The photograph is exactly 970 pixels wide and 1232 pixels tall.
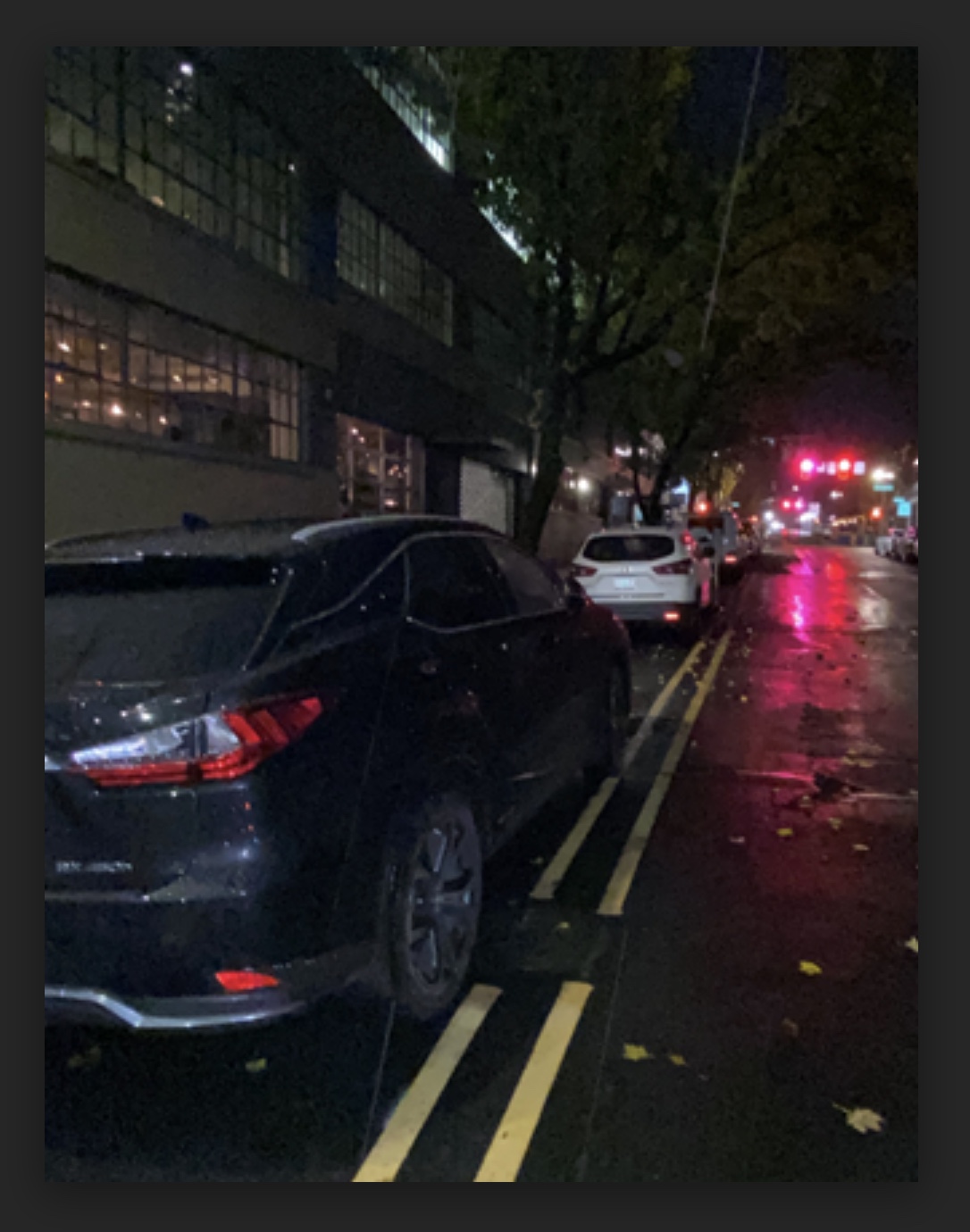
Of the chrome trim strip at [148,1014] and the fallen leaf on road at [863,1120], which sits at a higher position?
the chrome trim strip at [148,1014]

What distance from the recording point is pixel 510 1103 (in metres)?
3.36

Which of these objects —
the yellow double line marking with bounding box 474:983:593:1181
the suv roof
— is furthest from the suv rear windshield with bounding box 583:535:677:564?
the yellow double line marking with bounding box 474:983:593:1181

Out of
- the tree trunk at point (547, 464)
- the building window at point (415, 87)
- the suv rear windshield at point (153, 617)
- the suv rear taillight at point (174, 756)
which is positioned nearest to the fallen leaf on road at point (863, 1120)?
the suv rear taillight at point (174, 756)

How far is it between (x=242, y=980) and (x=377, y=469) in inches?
709

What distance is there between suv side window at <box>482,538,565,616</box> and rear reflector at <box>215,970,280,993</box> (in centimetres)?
255

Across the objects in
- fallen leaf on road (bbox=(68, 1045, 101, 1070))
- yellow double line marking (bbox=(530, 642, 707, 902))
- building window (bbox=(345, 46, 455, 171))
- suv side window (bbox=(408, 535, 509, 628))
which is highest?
building window (bbox=(345, 46, 455, 171))

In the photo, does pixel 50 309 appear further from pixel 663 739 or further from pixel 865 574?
pixel 865 574

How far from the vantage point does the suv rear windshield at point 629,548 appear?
1450cm

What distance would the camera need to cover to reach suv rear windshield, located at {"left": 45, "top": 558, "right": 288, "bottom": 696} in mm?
3215

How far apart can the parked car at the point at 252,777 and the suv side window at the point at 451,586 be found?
0.03m

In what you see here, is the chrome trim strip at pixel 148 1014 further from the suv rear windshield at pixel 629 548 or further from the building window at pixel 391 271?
the building window at pixel 391 271

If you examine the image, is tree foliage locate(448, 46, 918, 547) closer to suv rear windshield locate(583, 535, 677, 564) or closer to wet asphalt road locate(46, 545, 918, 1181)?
suv rear windshield locate(583, 535, 677, 564)

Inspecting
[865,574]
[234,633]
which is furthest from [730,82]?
[865,574]

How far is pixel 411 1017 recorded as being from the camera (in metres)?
3.84
